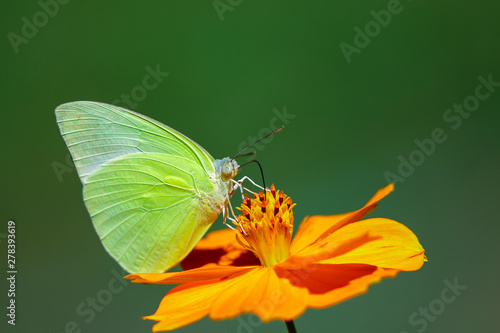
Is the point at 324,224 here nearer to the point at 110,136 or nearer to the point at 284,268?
the point at 284,268

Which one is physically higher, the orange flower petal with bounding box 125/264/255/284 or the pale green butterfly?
the pale green butterfly

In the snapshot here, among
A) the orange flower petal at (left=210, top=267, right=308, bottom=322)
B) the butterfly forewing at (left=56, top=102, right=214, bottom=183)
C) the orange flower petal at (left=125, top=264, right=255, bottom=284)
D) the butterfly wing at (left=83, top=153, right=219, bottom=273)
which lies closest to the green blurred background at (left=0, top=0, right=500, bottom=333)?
the butterfly wing at (left=83, top=153, right=219, bottom=273)

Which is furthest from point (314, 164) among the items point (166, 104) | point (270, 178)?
point (166, 104)

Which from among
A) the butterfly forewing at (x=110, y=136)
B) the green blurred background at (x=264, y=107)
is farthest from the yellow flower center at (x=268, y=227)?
the green blurred background at (x=264, y=107)

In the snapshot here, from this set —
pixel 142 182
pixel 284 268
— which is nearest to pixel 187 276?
pixel 284 268

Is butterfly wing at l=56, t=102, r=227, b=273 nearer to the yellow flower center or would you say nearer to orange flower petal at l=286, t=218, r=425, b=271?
the yellow flower center

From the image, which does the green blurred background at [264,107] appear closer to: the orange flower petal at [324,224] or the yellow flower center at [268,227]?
the orange flower petal at [324,224]
